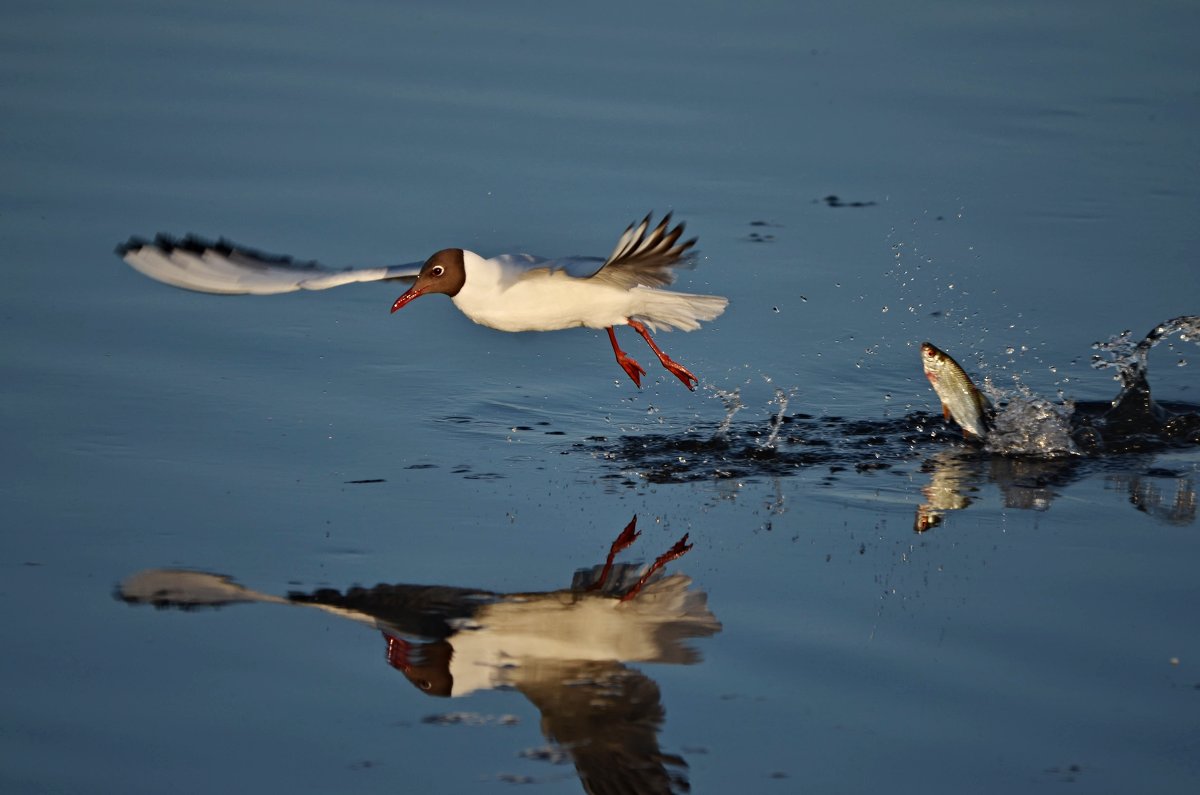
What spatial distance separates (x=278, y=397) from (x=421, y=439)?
0.86 meters

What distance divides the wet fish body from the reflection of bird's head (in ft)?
9.63

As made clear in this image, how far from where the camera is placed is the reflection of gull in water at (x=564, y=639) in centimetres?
501

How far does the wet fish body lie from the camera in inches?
298

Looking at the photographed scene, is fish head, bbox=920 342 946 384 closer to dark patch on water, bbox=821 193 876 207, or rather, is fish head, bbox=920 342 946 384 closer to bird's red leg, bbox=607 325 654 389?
bird's red leg, bbox=607 325 654 389

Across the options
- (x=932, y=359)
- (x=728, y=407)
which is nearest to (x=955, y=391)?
(x=932, y=359)

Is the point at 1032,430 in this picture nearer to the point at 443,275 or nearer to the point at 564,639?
the point at 443,275

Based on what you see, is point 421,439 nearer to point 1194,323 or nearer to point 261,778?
point 261,778

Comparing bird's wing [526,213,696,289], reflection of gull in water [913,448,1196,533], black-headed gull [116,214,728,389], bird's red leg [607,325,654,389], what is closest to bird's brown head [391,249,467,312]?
black-headed gull [116,214,728,389]

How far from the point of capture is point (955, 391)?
760 cm

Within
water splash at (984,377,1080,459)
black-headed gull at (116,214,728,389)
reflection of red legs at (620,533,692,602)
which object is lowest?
reflection of red legs at (620,533,692,602)

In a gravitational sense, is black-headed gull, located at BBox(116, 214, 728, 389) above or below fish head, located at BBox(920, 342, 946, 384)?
above

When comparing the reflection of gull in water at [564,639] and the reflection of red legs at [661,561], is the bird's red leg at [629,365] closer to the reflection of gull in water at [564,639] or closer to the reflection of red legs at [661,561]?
the reflection of red legs at [661,561]

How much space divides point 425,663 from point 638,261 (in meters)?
2.37

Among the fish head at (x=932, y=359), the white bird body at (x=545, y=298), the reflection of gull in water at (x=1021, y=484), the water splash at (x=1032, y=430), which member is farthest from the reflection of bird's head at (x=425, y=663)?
the water splash at (x=1032, y=430)
